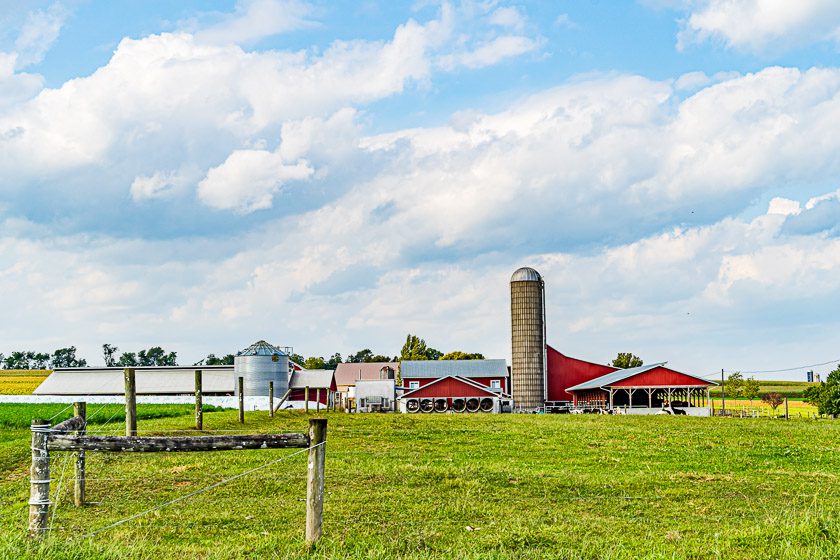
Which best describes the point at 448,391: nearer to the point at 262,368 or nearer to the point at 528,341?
the point at 528,341

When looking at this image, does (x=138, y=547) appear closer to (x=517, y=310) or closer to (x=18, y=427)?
(x=18, y=427)

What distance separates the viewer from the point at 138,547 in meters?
10.3

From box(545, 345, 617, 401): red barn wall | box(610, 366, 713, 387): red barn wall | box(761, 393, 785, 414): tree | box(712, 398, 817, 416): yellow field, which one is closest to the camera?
box(610, 366, 713, 387): red barn wall

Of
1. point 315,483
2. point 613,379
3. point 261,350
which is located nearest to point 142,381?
point 261,350

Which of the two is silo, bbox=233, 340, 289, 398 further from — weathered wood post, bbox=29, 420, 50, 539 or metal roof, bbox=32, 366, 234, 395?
weathered wood post, bbox=29, 420, 50, 539

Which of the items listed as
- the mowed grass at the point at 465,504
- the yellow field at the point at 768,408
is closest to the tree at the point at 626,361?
the yellow field at the point at 768,408

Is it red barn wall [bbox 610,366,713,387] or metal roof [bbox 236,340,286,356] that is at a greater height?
metal roof [bbox 236,340,286,356]

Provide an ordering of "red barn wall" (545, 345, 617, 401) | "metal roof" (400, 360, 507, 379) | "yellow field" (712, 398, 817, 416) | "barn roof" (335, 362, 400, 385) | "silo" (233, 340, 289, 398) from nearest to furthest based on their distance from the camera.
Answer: "yellow field" (712, 398, 817, 416) < "red barn wall" (545, 345, 617, 401) < "silo" (233, 340, 289, 398) < "metal roof" (400, 360, 507, 379) < "barn roof" (335, 362, 400, 385)

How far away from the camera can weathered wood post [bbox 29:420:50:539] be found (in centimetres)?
1060

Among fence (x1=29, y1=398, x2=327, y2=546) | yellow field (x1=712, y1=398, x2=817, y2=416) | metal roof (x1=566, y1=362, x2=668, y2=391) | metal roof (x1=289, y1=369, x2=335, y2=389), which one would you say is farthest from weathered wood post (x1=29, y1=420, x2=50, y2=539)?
metal roof (x1=289, y1=369, x2=335, y2=389)

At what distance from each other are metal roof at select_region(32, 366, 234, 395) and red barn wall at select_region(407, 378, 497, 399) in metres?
25.5

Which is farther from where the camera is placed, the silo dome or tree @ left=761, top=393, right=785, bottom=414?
tree @ left=761, top=393, right=785, bottom=414

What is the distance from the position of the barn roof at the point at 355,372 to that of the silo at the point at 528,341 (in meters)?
41.5

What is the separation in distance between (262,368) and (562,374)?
30.9 meters
